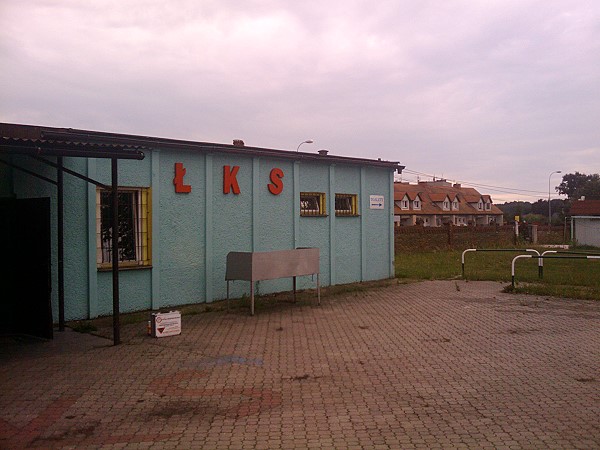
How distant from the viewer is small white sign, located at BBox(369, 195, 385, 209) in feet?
51.1

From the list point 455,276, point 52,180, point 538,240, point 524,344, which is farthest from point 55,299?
point 538,240

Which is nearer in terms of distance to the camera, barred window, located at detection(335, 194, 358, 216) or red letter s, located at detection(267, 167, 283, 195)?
red letter s, located at detection(267, 167, 283, 195)

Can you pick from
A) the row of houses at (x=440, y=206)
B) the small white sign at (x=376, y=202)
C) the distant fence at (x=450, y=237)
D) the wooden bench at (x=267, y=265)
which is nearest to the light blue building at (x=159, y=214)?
the small white sign at (x=376, y=202)

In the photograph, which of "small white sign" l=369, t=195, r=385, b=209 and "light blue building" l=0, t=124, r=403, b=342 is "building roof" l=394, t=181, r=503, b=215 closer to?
"small white sign" l=369, t=195, r=385, b=209

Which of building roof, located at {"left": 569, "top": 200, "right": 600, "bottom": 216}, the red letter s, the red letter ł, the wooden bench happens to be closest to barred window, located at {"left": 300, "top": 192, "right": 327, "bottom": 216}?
the red letter s

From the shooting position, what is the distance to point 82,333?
8938 mm

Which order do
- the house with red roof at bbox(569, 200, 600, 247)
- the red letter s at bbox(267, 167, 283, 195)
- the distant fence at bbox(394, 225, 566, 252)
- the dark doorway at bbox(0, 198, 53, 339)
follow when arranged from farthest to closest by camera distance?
the house with red roof at bbox(569, 200, 600, 247), the distant fence at bbox(394, 225, 566, 252), the red letter s at bbox(267, 167, 283, 195), the dark doorway at bbox(0, 198, 53, 339)

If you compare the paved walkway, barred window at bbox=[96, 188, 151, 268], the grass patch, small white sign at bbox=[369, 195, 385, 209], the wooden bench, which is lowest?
the paved walkway

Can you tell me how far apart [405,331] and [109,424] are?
5401 mm

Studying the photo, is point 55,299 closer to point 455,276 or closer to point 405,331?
point 405,331

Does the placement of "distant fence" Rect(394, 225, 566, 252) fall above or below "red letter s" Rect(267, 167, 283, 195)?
below

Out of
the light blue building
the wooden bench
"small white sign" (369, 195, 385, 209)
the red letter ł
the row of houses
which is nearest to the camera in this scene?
the light blue building

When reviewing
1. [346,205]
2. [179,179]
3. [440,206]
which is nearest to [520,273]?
[346,205]

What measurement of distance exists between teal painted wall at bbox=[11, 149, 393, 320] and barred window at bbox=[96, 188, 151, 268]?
0.61 feet
